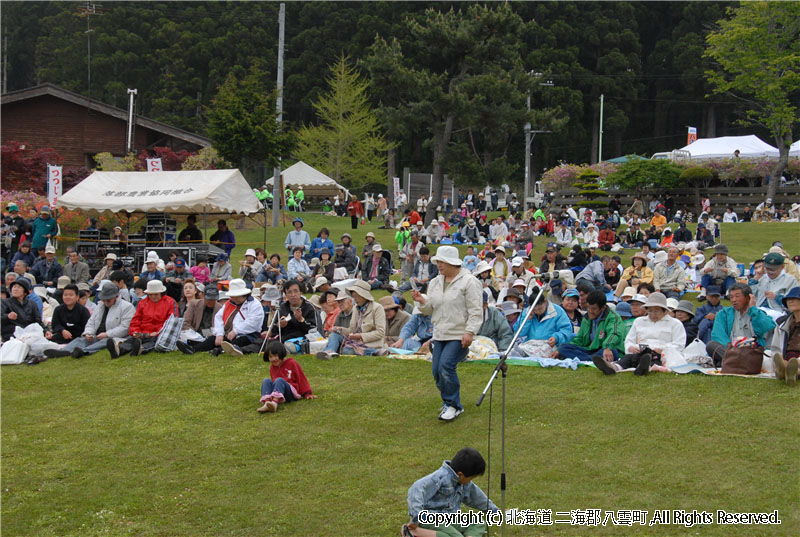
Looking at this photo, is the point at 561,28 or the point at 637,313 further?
the point at 561,28

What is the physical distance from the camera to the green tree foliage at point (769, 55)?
3359cm

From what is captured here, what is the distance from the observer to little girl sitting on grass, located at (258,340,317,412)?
26.9 feet

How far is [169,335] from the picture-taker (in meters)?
11.3

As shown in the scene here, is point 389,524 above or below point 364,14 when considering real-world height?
below

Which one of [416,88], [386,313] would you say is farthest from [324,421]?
[416,88]

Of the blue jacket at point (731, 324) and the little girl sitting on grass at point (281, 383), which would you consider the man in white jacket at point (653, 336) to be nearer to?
the blue jacket at point (731, 324)

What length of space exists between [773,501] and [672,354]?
11.6ft

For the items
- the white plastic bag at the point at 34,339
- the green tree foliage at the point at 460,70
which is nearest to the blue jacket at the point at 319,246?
the white plastic bag at the point at 34,339

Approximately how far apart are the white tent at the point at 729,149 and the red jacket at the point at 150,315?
33.1 metres

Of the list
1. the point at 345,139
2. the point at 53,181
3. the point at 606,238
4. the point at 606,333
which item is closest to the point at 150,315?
the point at 606,333

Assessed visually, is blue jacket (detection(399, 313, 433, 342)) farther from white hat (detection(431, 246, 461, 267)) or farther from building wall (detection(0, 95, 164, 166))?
building wall (detection(0, 95, 164, 166))

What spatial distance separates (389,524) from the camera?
5.60 metres

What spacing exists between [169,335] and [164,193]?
28.9ft

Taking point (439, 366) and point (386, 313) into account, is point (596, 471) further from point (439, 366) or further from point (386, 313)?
point (386, 313)
